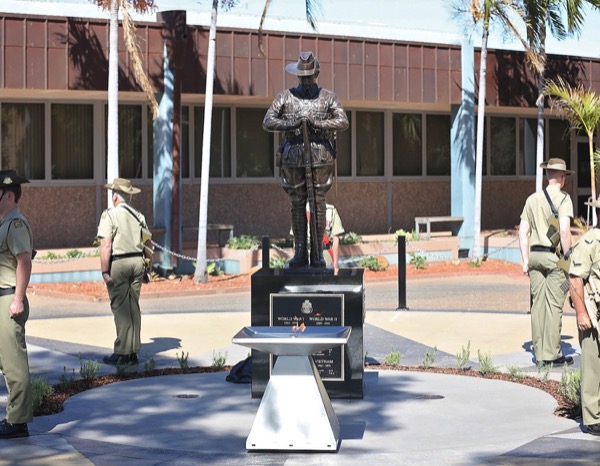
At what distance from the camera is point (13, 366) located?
8.70 meters

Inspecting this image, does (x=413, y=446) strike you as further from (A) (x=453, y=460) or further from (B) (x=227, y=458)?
(B) (x=227, y=458)

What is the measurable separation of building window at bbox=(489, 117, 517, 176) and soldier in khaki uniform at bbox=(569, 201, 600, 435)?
73.9 ft

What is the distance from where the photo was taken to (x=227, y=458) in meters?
8.16

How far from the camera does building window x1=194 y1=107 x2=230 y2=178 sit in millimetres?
26125

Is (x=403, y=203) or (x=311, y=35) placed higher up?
(x=311, y=35)

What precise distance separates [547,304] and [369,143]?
17196 mm

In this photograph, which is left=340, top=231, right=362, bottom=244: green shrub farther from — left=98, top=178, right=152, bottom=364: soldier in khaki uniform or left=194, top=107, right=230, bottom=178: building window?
left=98, top=178, right=152, bottom=364: soldier in khaki uniform

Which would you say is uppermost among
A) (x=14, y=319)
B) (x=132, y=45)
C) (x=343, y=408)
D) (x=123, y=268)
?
(x=132, y=45)

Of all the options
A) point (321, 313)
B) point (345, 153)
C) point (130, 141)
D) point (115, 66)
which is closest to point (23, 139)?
point (130, 141)

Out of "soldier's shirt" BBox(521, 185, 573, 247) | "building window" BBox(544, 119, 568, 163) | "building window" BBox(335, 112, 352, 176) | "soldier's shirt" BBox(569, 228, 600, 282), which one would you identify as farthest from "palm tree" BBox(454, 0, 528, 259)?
"soldier's shirt" BBox(569, 228, 600, 282)

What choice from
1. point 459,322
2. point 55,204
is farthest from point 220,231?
point 459,322

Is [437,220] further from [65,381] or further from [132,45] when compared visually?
[65,381]

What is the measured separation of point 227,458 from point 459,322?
25.5 ft

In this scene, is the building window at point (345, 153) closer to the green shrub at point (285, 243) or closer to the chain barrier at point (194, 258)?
the green shrub at point (285, 243)
